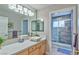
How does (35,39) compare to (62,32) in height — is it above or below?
below

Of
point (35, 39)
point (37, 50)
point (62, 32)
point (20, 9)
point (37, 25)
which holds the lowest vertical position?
point (37, 50)

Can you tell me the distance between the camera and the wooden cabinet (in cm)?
151

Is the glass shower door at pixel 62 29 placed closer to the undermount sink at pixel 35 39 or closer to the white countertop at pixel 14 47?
the undermount sink at pixel 35 39

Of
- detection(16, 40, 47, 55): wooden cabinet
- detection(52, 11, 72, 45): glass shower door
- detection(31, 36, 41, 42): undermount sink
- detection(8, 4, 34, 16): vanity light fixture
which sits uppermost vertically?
detection(8, 4, 34, 16): vanity light fixture

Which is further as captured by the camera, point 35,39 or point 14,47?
point 35,39

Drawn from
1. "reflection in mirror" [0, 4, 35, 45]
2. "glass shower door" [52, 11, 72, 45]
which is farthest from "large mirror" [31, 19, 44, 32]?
"glass shower door" [52, 11, 72, 45]

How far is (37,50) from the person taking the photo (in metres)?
1.55

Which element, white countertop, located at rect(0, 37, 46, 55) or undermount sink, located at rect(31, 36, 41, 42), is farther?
undermount sink, located at rect(31, 36, 41, 42)

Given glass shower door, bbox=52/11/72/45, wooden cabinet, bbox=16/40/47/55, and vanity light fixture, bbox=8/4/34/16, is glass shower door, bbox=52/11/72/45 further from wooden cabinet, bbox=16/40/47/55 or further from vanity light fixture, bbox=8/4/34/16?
vanity light fixture, bbox=8/4/34/16

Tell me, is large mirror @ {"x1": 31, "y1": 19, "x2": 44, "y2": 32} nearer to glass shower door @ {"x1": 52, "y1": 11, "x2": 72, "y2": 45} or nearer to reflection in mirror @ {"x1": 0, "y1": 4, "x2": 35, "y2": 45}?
reflection in mirror @ {"x1": 0, "y1": 4, "x2": 35, "y2": 45}

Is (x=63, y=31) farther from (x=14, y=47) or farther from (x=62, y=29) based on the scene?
(x=14, y=47)

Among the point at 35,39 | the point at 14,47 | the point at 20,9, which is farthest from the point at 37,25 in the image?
the point at 14,47

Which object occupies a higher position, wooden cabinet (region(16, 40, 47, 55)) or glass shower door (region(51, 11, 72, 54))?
glass shower door (region(51, 11, 72, 54))
